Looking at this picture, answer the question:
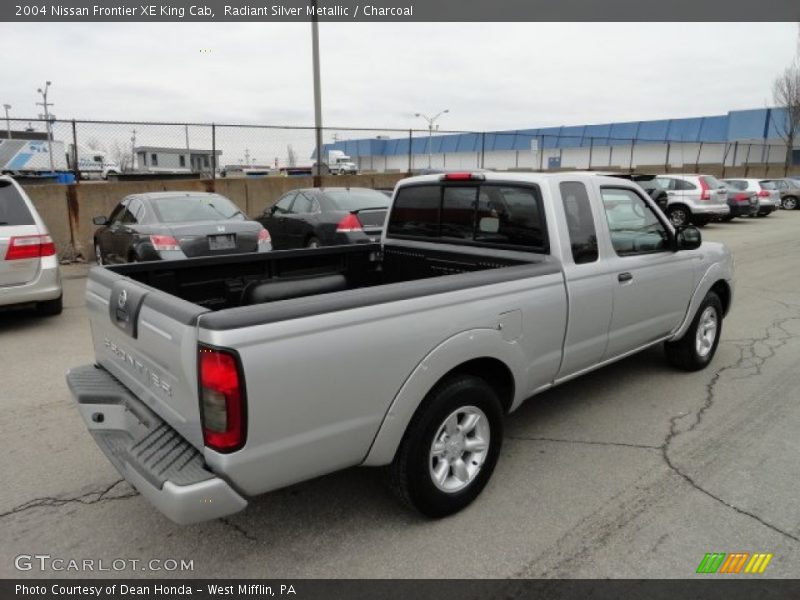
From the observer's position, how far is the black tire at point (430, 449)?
9.47 feet

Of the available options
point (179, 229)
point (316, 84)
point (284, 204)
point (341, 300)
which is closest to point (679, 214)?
point (316, 84)

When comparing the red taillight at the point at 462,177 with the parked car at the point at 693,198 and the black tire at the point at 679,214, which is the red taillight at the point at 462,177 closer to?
the parked car at the point at 693,198

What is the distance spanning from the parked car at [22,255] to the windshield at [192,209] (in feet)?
6.00

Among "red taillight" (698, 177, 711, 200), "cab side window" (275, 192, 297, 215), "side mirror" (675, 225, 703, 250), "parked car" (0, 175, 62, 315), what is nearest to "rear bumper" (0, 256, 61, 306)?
"parked car" (0, 175, 62, 315)

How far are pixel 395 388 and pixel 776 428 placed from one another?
308 centimetres

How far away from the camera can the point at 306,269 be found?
14.5 ft

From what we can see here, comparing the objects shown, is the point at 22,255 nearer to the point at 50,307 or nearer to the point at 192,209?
the point at 50,307

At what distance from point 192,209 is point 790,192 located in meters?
30.7

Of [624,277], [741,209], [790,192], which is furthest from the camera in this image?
[790,192]

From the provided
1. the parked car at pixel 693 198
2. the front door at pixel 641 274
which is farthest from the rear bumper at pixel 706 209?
the front door at pixel 641 274

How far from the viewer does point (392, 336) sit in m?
2.66

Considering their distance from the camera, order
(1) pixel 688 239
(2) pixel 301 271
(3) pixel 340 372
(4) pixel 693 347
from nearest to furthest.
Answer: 1. (3) pixel 340 372
2. (2) pixel 301 271
3. (1) pixel 688 239
4. (4) pixel 693 347

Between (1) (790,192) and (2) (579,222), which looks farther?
(1) (790,192)
